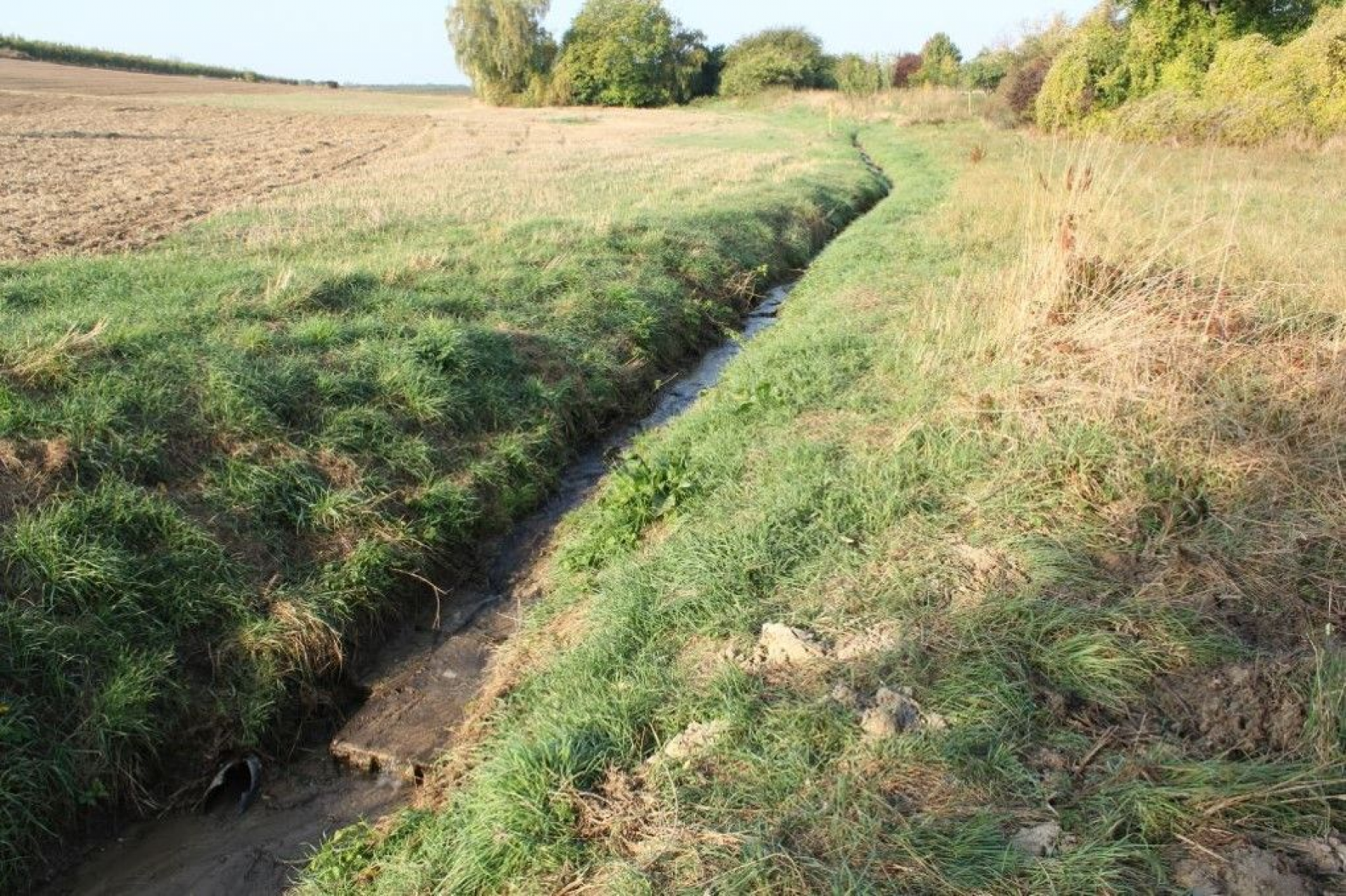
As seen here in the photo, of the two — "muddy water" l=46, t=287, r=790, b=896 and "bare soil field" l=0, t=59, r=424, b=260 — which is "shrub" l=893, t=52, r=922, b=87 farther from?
"muddy water" l=46, t=287, r=790, b=896

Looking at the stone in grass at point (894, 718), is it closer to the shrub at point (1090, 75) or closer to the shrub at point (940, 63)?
the shrub at point (1090, 75)

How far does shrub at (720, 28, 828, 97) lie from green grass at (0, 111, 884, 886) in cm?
4935

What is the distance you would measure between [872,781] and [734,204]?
44.5 feet

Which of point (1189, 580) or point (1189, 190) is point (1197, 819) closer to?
point (1189, 580)

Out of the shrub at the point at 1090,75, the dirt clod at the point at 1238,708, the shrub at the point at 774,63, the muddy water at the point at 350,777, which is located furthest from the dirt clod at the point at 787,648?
the shrub at the point at 774,63

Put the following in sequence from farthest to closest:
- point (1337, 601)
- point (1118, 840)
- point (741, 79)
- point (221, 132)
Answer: point (741, 79), point (221, 132), point (1337, 601), point (1118, 840)

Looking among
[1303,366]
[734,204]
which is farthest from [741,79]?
[1303,366]

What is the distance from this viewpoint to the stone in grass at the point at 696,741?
3.39m

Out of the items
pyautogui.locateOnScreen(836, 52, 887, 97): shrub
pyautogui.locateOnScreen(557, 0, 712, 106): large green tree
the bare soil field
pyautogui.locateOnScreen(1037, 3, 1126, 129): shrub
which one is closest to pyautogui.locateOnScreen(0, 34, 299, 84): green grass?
the bare soil field

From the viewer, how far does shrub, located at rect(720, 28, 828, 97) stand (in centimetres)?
5647

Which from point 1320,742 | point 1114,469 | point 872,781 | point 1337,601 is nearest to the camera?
point 1320,742

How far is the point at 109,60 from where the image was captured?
68.1 m

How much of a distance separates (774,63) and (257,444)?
2264 inches

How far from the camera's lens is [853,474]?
5.46m
